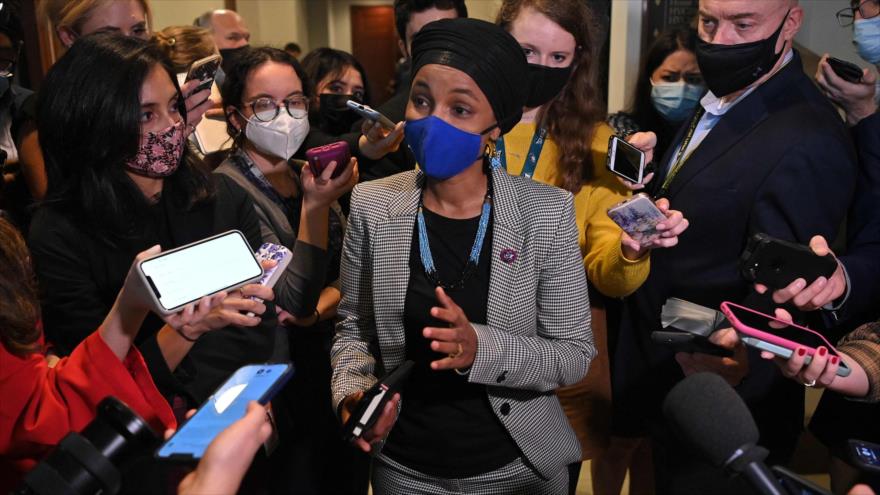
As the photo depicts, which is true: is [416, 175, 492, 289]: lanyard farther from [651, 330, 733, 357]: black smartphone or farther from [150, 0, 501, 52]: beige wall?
[150, 0, 501, 52]: beige wall

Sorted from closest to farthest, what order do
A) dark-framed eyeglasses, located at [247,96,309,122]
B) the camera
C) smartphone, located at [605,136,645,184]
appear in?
1. the camera
2. smartphone, located at [605,136,645,184]
3. dark-framed eyeglasses, located at [247,96,309,122]

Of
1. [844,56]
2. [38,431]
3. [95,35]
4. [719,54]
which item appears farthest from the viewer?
[844,56]

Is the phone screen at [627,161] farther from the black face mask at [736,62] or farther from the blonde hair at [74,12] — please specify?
the blonde hair at [74,12]

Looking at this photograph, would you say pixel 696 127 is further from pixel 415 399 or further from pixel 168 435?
pixel 168 435

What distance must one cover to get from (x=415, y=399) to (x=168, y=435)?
25.4 inches

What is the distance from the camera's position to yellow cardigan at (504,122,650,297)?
2002 mm

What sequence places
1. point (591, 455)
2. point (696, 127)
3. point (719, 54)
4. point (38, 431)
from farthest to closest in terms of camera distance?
point (591, 455) < point (696, 127) < point (719, 54) < point (38, 431)

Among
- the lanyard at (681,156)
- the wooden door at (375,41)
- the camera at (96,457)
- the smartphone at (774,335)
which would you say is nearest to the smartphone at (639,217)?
the smartphone at (774,335)

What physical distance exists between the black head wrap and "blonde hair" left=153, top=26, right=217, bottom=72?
168cm

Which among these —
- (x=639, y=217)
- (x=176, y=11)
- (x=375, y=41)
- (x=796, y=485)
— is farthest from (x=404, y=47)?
(x=375, y=41)

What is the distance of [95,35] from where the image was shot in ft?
6.03

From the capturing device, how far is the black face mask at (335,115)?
3.11 meters

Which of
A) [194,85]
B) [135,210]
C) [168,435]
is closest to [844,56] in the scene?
[194,85]

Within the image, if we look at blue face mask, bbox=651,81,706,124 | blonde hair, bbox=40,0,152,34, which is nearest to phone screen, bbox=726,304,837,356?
blue face mask, bbox=651,81,706,124
